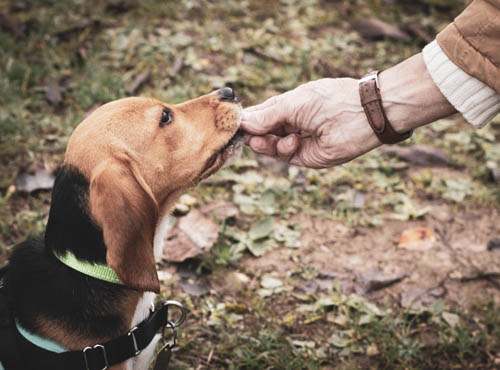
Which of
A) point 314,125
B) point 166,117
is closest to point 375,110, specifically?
point 314,125

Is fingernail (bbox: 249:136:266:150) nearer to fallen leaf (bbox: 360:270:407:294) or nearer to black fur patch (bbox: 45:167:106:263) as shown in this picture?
black fur patch (bbox: 45:167:106:263)

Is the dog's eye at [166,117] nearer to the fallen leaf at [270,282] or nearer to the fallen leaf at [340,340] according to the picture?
the fallen leaf at [270,282]

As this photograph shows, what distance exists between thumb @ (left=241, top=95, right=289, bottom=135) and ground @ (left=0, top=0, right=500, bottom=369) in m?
1.15

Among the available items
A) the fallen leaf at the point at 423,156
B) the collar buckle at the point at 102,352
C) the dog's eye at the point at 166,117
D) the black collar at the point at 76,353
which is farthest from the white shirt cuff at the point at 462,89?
the fallen leaf at the point at 423,156

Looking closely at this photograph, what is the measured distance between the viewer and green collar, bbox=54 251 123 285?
2627 mm

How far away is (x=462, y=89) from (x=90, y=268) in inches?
67.0

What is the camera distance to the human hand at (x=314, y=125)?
2.97 m

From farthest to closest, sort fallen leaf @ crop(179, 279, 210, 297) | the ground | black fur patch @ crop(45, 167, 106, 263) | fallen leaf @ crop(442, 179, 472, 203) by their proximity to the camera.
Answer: fallen leaf @ crop(442, 179, 472, 203), fallen leaf @ crop(179, 279, 210, 297), the ground, black fur patch @ crop(45, 167, 106, 263)

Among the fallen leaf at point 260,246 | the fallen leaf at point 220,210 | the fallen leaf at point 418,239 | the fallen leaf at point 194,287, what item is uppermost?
the fallen leaf at point 220,210

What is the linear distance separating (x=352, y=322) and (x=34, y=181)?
2.44m

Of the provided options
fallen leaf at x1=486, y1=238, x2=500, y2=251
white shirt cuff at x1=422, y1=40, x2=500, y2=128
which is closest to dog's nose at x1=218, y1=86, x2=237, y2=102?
white shirt cuff at x1=422, y1=40, x2=500, y2=128

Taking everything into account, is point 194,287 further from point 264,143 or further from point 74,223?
point 74,223

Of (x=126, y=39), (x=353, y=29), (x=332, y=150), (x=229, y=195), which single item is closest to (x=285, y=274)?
(x=229, y=195)

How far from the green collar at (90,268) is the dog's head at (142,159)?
197mm
